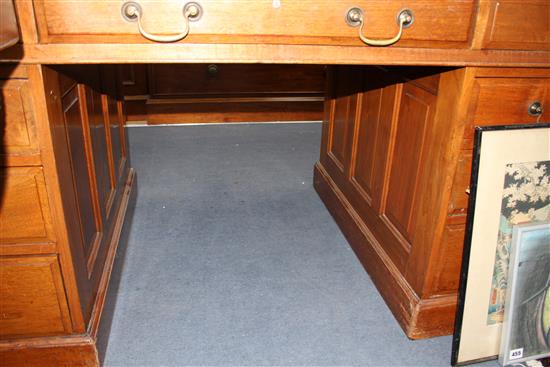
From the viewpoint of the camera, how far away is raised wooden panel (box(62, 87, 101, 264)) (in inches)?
43.3

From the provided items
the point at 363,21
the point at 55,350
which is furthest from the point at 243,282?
the point at 363,21

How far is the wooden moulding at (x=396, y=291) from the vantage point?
1.31m

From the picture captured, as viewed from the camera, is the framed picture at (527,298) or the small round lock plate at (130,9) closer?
the small round lock plate at (130,9)

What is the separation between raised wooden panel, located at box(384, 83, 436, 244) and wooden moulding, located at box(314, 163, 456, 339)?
136mm

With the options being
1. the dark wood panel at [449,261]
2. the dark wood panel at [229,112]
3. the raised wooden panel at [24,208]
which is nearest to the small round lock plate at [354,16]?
the dark wood panel at [449,261]

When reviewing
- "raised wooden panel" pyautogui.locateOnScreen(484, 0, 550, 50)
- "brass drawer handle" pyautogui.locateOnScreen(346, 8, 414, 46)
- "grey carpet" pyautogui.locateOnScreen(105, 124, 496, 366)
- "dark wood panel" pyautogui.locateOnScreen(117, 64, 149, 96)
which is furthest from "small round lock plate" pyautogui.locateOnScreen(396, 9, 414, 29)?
"dark wood panel" pyautogui.locateOnScreen(117, 64, 149, 96)

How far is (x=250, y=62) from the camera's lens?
979mm

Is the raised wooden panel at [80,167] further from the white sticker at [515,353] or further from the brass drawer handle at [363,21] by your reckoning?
the white sticker at [515,353]

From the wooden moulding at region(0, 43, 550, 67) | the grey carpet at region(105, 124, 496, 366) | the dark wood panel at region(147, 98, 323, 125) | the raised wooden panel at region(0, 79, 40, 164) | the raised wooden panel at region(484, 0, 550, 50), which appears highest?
the raised wooden panel at region(484, 0, 550, 50)

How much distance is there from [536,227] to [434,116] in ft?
1.20

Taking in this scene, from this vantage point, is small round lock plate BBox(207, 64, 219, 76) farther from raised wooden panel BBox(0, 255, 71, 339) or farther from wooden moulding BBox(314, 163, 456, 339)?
raised wooden panel BBox(0, 255, 71, 339)

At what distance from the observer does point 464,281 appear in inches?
46.3

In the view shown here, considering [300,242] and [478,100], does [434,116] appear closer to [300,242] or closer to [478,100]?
[478,100]

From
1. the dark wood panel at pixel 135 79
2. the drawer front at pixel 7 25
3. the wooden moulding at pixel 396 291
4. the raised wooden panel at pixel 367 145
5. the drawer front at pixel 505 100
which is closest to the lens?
the drawer front at pixel 7 25
